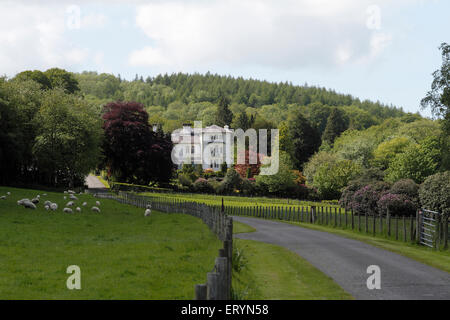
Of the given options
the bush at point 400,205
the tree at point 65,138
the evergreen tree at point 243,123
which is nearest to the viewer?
the bush at point 400,205

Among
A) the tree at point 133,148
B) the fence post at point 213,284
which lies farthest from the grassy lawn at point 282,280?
the tree at point 133,148

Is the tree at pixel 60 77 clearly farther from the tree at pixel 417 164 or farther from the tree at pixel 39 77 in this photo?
the tree at pixel 417 164

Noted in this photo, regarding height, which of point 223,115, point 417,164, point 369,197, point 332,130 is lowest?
point 369,197

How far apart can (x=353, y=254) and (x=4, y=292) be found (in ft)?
→ 47.4

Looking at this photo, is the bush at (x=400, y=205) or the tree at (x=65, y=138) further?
the tree at (x=65, y=138)

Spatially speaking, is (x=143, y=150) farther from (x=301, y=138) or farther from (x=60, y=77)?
(x=301, y=138)

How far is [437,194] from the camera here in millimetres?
43500

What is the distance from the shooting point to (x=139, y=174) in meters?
97.9

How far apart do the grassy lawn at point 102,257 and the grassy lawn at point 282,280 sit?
4.34ft

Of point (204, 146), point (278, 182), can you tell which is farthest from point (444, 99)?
point (204, 146)

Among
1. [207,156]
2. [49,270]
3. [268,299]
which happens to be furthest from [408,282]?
[207,156]

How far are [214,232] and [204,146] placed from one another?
13175 cm

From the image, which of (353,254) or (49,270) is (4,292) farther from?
(353,254)

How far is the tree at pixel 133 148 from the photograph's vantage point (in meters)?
95.8
